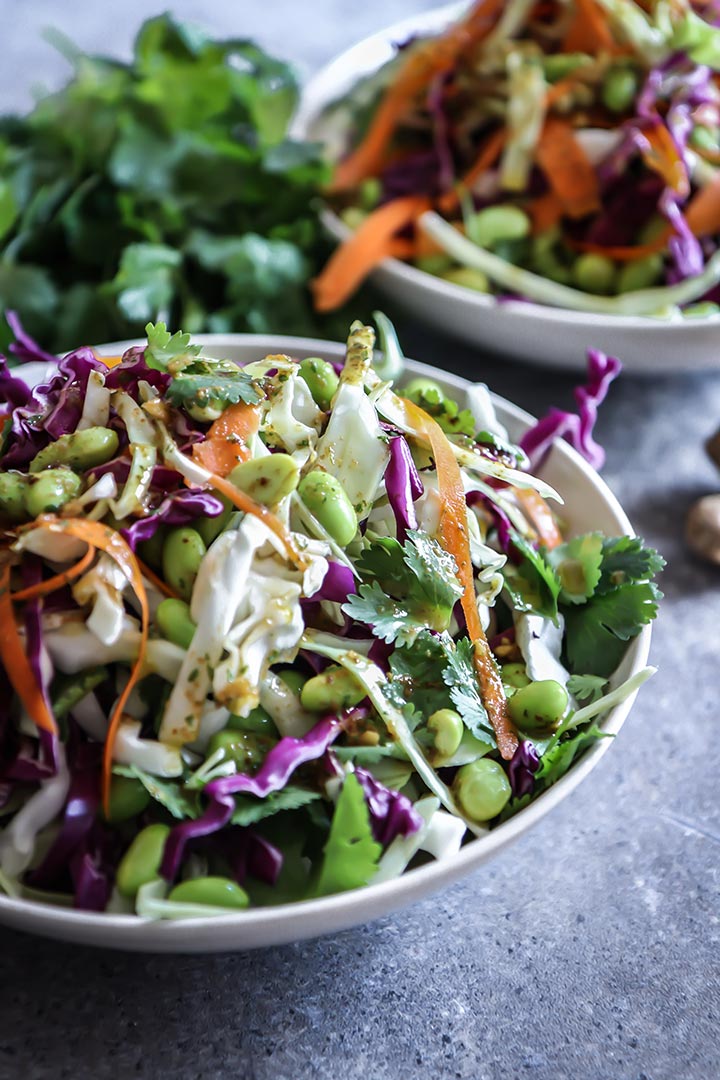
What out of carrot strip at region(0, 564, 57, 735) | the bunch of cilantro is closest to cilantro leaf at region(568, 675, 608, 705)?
carrot strip at region(0, 564, 57, 735)

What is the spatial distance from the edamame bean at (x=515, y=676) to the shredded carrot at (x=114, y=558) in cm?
58

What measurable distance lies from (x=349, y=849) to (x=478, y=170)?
2.15 metres

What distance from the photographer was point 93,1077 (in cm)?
153

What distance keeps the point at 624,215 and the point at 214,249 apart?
109 centimetres

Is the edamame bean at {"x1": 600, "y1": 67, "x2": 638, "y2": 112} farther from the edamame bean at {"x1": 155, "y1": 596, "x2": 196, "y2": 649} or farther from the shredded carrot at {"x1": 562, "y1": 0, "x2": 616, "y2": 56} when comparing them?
the edamame bean at {"x1": 155, "y1": 596, "x2": 196, "y2": 649}

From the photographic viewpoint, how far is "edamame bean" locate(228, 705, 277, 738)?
1.54m

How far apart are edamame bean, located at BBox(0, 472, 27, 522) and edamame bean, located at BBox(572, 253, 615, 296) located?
1746 mm

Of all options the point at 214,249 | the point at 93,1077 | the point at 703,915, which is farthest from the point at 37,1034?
the point at 214,249

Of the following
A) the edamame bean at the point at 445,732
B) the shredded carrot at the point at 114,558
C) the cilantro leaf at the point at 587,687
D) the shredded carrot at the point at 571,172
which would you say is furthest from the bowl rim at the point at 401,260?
the shredded carrot at the point at 114,558

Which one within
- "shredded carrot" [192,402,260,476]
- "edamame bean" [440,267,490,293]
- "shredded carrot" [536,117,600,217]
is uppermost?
"shredded carrot" [192,402,260,476]

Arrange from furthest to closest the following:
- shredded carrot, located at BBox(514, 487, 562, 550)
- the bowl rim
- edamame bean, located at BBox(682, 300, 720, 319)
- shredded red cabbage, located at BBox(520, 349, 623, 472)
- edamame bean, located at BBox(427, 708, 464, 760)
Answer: edamame bean, located at BBox(682, 300, 720, 319) → the bowl rim → shredded red cabbage, located at BBox(520, 349, 623, 472) → shredded carrot, located at BBox(514, 487, 562, 550) → edamame bean, located at BBox(427, 708, 464, 760)

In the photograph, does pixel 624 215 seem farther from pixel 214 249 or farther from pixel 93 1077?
pixel 93 1077

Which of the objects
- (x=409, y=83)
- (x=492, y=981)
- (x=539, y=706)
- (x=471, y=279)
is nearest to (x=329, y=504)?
(x=539, y=706)

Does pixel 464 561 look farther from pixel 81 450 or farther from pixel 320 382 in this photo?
pixel 81 450
